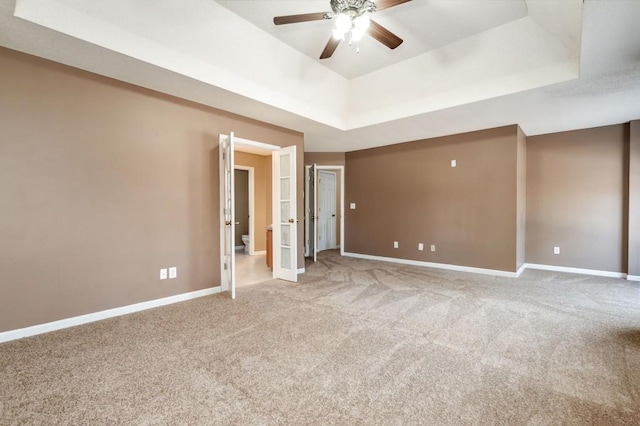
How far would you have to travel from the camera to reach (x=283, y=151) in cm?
454

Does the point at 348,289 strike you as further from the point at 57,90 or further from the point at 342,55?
the point at 57,90

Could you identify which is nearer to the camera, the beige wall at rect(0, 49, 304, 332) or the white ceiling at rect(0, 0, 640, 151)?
the white ceiling at rect(0, 0, 640, 151)

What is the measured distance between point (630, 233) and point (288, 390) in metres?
5.84

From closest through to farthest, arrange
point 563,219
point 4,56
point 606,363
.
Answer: point 606,363
point 4,56
point 563,219

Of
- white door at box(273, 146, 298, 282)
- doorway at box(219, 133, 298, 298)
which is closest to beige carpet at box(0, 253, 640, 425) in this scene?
doorway at box(219, 133, 298, 298)

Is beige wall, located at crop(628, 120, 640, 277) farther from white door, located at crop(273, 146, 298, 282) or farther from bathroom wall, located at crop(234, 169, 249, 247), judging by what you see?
bathroom wall, located at crop(234, 169, 249, 247)

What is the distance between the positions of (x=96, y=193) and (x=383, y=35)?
10.9 feet

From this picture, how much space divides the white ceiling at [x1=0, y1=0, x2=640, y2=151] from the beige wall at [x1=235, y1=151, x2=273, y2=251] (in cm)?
276

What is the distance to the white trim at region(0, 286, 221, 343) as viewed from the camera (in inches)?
97.6

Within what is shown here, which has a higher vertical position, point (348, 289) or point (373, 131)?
point (373, 131)

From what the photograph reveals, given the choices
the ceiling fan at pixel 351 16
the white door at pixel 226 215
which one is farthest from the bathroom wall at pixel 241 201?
the ceiling fan at pixel 351 16

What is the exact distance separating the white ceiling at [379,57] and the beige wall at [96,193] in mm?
278

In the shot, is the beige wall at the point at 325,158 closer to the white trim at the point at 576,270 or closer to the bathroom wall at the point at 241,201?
the bathroom wall at the point at 241,201

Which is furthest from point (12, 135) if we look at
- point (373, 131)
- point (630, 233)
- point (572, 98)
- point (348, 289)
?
point (630, 233)
